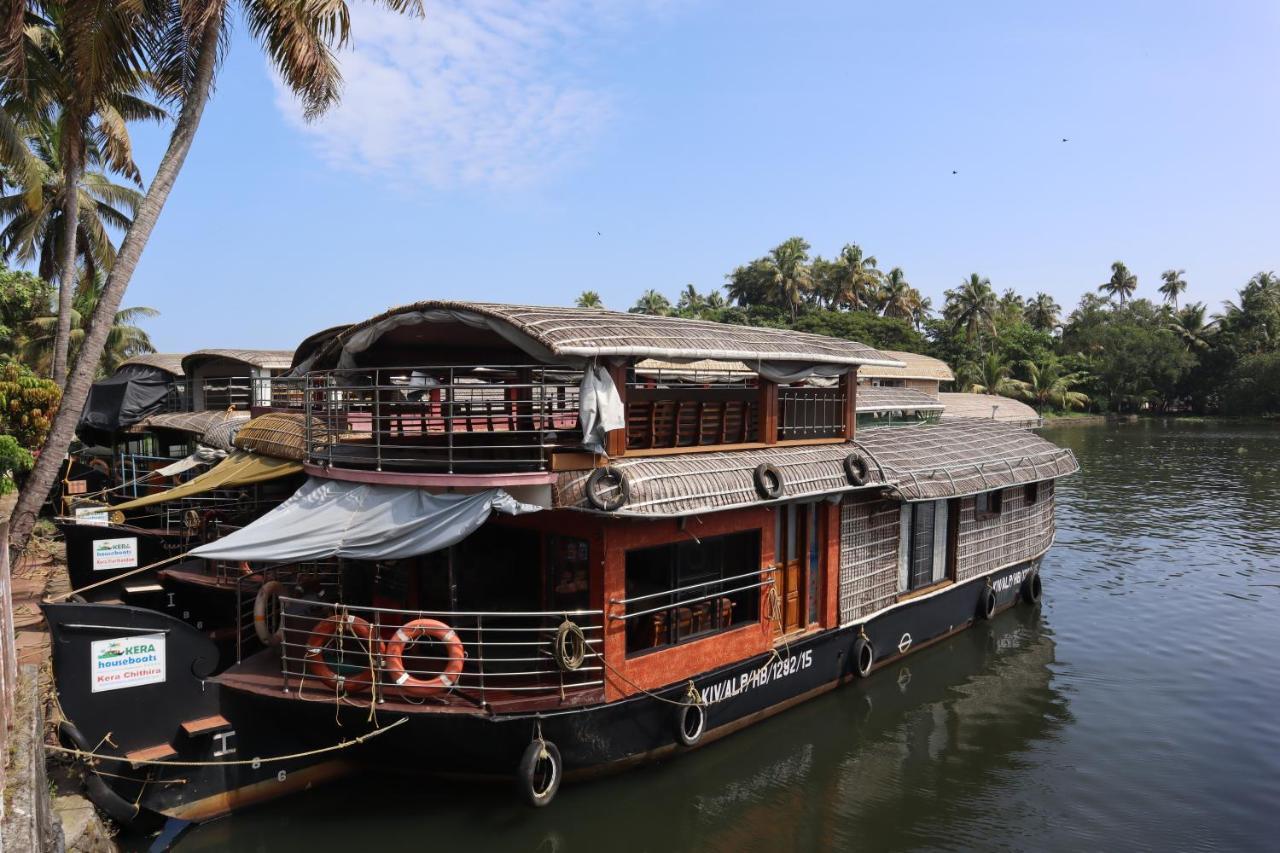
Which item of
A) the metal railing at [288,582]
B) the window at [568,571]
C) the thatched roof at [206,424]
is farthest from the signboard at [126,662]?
the thatched roof at [206,424]

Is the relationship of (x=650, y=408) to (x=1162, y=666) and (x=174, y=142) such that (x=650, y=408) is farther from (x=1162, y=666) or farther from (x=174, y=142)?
(x=1162, y=666)

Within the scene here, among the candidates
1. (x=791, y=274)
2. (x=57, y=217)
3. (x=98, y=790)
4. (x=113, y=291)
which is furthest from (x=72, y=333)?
(x=791, y=274)

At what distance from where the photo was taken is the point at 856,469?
9281mm

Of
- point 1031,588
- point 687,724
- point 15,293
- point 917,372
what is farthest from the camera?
point 917,372

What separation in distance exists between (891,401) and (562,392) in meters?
9.49

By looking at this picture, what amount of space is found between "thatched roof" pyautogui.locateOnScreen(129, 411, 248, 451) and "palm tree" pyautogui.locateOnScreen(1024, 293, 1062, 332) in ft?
219

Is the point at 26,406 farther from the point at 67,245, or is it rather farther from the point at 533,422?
the point at 533,422

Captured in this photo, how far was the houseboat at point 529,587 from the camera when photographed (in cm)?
683

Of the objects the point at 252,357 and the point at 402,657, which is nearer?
the point at 402,657

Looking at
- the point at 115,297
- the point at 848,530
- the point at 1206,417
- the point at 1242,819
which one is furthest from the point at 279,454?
the point at 1206,417

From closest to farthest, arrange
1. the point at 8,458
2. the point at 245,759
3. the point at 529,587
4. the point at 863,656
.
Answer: the point at 245,759 < the point at 529,587 < the point at 863,656 < the point at 8,458

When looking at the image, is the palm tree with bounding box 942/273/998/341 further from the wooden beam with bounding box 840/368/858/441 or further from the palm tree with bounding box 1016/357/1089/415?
the wooden beam with bounding box 840/368/858/441

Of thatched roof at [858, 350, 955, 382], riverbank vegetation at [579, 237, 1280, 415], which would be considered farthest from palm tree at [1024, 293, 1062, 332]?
thatched roof at [858, 350, 955, 382]

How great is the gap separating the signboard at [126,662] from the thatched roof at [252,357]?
387 inches
